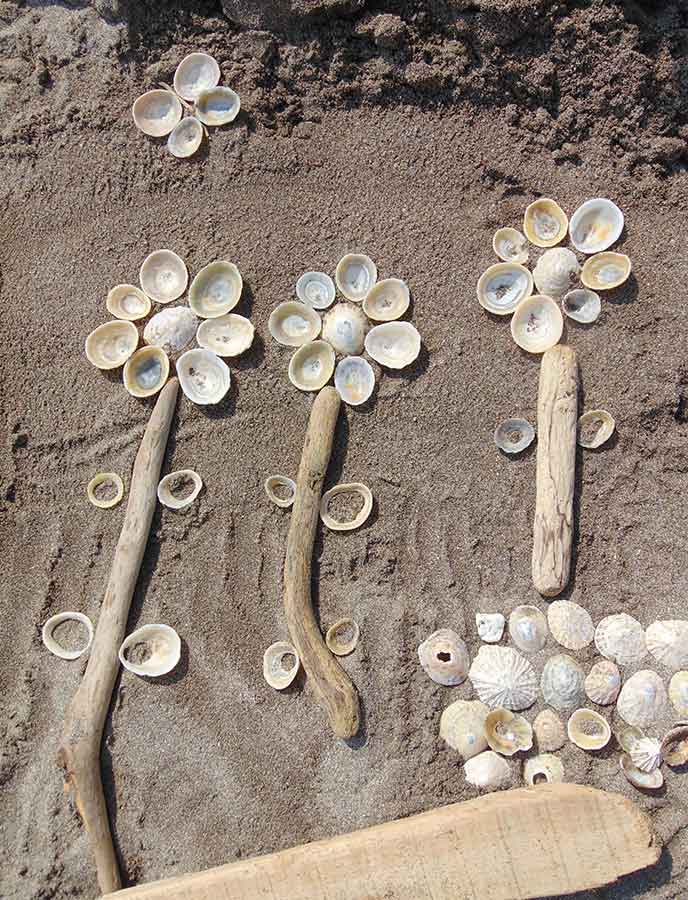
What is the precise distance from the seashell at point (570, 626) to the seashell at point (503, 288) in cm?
138

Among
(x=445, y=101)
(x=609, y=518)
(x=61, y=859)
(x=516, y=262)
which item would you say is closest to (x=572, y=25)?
(x=445, y=101)

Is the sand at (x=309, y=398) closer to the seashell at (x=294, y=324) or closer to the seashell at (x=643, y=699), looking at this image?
the seashell at (x=294, y=324)

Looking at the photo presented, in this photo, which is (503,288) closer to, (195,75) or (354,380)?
(354,380)

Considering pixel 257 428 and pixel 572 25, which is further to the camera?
pixel 257 428

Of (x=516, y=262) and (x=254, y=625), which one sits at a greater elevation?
(x=516, y=262)

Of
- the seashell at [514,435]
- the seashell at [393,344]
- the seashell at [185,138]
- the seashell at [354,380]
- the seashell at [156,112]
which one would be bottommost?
the seashell at [514,435]

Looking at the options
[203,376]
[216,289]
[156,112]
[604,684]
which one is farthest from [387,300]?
[604,684]

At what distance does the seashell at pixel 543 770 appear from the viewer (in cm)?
288

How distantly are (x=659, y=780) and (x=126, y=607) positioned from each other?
2.44m

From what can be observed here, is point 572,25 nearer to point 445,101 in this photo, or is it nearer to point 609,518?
point 445,101

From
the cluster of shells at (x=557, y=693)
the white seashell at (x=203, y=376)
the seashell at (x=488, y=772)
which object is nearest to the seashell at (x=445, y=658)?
the cluster of shells at (x=557, y=693)

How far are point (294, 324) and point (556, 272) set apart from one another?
4.07ft

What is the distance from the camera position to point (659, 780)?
2.83 meters

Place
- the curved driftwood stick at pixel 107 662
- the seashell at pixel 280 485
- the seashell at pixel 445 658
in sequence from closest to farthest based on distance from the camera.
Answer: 1. the curved driftwood stick at pixel 107 662
2. the seashell at pixel 445 658
3. the seashell at pixel 280 485
